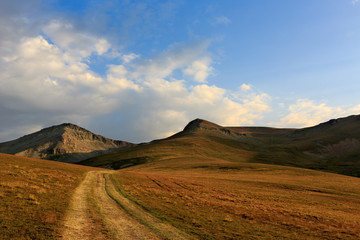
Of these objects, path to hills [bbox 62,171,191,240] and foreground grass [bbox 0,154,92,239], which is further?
path to hills [bbox 62,171,191,240]

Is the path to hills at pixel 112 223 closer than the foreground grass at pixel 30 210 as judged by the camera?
No

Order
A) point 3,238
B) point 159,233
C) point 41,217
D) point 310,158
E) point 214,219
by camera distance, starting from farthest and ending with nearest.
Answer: point 310,158, point 214,219, point 41,217, point 159,233, point 3,238

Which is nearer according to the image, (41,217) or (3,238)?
(3,238)

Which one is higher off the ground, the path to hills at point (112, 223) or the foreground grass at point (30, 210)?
the foreground grass at point (30, 210)

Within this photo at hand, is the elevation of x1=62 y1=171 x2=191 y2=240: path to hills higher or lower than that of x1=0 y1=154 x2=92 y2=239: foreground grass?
lower

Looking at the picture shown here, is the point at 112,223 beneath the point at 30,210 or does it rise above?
beneath

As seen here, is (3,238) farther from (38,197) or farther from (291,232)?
(291,232)

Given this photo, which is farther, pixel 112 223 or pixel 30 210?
pixel 30 210

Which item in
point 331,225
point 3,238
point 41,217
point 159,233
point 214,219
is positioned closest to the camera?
point 3,238

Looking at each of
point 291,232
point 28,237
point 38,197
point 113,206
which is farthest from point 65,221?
point 291,232

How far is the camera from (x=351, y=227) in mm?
21406

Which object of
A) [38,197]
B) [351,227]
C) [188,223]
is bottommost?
[351,227]

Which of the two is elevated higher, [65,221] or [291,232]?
[65,221]

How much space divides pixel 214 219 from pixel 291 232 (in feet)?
20.5
